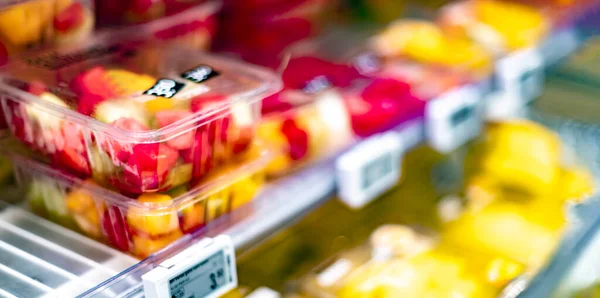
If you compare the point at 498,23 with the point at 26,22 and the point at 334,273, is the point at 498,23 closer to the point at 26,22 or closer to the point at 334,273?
the point at 334,273

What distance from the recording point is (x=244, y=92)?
114 cm

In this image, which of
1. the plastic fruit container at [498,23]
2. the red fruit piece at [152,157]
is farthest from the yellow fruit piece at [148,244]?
the plastic fruit container at [498,23]

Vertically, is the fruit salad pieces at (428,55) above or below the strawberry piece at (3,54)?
below

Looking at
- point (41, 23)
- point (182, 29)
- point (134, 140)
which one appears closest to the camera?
point (134, 140)

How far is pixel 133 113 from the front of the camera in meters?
1.02

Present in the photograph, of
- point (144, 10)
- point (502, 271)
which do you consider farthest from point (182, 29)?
point (502, 271)

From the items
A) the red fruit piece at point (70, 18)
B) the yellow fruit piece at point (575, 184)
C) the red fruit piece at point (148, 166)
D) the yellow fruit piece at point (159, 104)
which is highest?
the red fruit piece at point (70, 18)

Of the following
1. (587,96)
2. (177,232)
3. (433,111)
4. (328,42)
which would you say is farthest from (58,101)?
(587,96)

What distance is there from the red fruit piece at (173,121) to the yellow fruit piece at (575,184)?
911 mm

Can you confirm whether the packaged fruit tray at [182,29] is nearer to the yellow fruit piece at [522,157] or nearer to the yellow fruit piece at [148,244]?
the yellow fruit piece at [148,244]

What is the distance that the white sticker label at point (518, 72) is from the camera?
1666mm

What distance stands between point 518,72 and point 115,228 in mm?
1028

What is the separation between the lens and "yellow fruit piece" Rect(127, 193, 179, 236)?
1024mm

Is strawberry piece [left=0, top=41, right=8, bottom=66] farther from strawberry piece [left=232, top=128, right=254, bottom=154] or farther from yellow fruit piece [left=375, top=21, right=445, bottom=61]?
yellow fruit piece [left=375, top=21, right=445, bottom=61]
